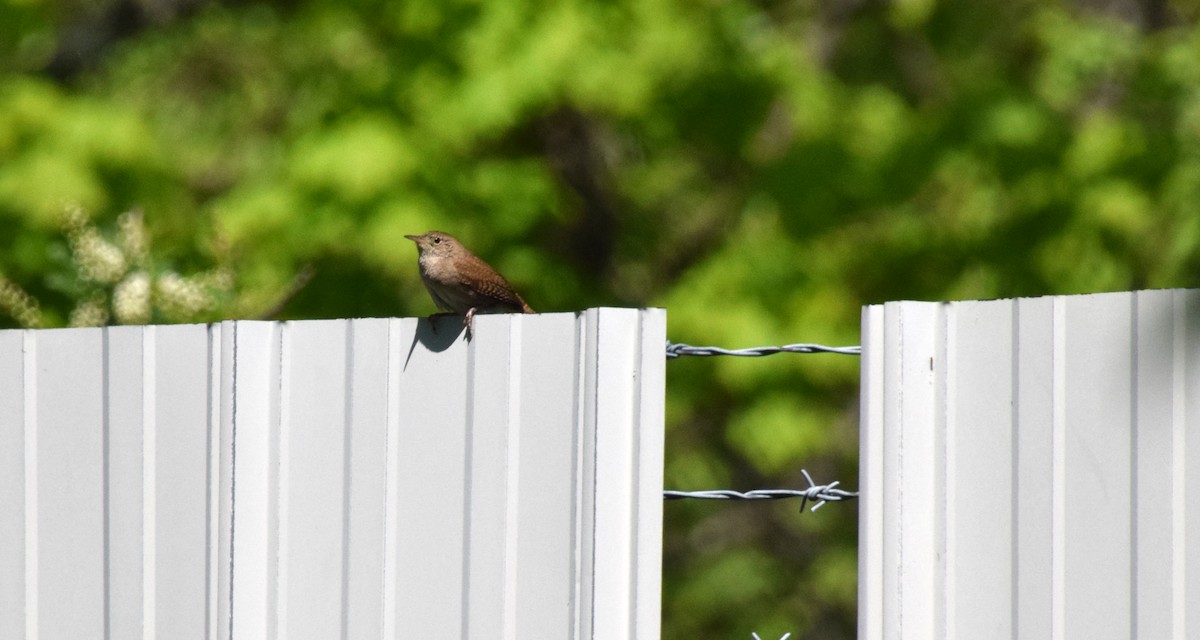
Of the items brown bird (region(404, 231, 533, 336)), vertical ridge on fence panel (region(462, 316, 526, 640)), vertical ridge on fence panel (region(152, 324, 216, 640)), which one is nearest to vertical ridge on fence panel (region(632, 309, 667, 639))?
vertical ridge on fence panel (region(462, 316, 526, 640))

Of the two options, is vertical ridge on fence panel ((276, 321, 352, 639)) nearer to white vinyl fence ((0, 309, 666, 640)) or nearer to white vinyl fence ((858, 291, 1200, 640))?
Result: white vinyl fence ((0, 309, 666, 640))

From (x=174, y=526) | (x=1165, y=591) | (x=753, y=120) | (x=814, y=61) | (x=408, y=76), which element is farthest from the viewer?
(x=814, y=61)

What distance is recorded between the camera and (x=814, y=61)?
29.6ft

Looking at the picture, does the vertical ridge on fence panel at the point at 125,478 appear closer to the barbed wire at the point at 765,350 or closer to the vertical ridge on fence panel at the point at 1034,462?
the barbed wire at the point at 765,350

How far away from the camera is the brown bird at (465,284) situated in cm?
382

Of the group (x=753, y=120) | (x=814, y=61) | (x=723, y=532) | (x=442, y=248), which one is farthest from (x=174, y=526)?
(x=723, y=532)

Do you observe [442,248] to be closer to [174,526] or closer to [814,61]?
[174,526]

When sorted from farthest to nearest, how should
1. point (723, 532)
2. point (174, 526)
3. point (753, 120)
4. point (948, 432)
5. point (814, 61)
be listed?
point (723, 532) < point (814, 61) < point (753, 120) < point (174, 526) < point (948, 432)

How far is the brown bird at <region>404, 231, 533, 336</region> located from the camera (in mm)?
3820

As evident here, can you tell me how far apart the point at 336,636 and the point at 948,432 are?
1501mm

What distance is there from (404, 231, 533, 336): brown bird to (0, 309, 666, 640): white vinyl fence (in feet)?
2.54

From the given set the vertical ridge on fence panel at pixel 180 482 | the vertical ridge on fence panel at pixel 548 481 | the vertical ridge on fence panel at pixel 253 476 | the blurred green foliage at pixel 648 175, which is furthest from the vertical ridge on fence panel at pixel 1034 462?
the blurred green foliage at pixel 648 175

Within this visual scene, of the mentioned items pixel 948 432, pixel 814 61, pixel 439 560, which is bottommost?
pixel 439 560

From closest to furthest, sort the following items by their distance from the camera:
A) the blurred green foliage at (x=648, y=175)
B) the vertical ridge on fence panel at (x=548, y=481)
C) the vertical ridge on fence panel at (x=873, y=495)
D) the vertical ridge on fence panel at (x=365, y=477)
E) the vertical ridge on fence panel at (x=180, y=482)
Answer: the vertical ridge on fence panel at (x=873, y=495) → the vertical ridge on fence panel at (x=548, y=481) → the vertical ridge on fence panel at (x=365, y=477) → the vertical ridge on fence panel at (x=180, y=482) → the blurred green foliage at (x=648, y=175)
